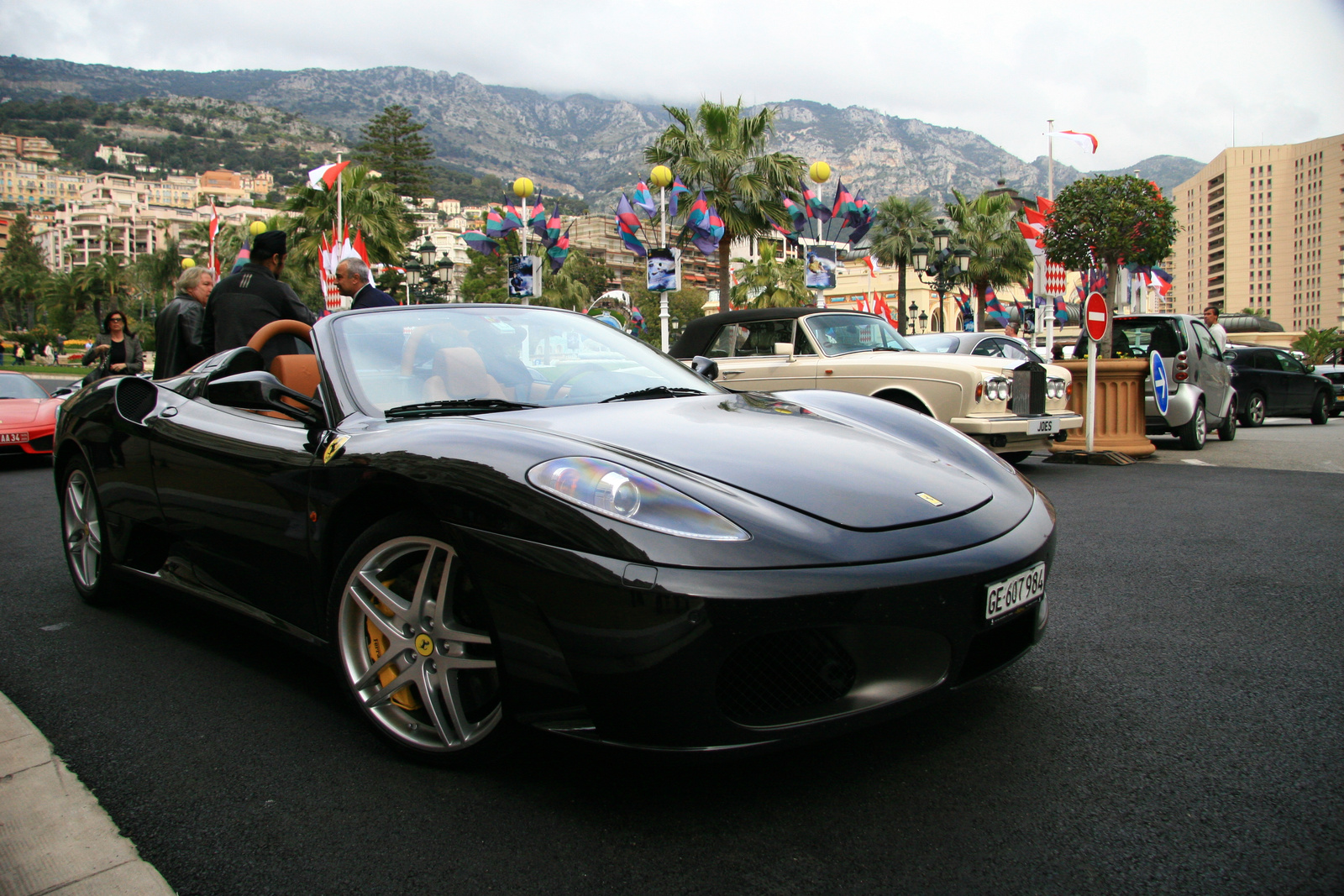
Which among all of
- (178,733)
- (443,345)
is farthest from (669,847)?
(443,345)

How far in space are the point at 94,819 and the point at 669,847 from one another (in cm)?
127

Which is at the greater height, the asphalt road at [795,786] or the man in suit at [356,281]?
the man in suit at [356,281]

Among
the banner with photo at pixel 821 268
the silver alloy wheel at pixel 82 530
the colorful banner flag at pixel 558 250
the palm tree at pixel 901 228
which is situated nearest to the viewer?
the silver alloy wheel at pixel 82 530

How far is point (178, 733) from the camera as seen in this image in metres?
2.47

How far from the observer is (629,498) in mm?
1923

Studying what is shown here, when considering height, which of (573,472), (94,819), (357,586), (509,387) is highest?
(509,387)

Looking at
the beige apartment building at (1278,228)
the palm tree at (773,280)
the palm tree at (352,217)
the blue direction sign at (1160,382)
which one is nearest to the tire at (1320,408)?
the blue direction sign at (1160,382)

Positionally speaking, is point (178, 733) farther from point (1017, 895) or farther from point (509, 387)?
point (1017, 895)

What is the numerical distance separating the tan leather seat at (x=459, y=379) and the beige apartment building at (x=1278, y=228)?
160 metres

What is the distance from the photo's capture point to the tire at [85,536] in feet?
12.2

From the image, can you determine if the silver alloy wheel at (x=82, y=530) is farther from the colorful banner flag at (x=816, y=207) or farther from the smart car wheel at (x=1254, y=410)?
the colorful banner flag at (x=816, y=207)

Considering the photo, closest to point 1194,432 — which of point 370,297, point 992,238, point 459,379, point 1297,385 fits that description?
point 1297,385

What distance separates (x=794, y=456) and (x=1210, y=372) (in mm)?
11025

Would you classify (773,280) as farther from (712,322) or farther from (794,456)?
(794,456)
